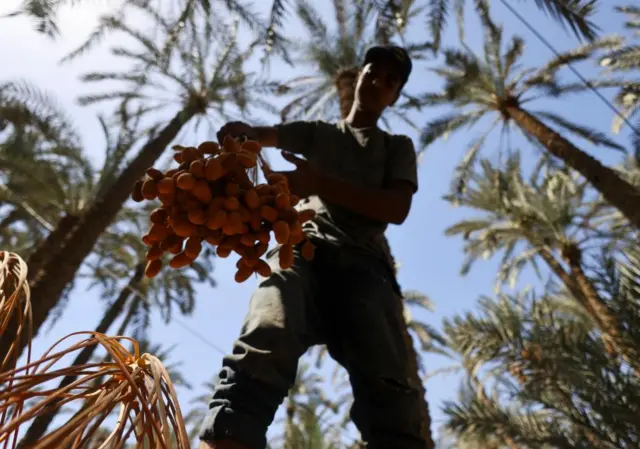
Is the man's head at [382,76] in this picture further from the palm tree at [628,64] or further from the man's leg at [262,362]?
the palm tree at [628,64]

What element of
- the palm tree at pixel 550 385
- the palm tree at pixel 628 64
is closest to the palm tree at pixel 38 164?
the palm tree at pixel 550 385

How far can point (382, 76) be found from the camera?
2297 millimetres

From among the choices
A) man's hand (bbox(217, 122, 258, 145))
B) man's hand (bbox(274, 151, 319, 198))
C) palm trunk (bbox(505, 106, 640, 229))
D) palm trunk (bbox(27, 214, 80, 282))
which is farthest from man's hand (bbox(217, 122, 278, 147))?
palm trunk (bbox(505, 106, 640, 229))

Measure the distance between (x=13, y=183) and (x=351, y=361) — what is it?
8605 mm

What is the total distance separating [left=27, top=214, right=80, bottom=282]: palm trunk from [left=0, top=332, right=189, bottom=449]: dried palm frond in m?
5.23

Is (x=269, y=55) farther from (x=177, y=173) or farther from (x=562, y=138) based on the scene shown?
(x=562, y=138)

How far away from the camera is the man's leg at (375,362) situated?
1556 millimetres

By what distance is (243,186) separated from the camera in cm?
125

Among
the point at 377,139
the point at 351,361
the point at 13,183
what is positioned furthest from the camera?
the point at 13,183

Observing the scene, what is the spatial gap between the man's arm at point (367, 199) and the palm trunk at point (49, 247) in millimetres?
4620

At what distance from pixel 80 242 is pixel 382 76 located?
14.2 feet

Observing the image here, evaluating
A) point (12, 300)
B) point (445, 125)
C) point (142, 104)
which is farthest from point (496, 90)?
point (12, 300)

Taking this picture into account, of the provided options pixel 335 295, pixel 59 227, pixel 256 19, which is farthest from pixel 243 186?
pixel 59 227

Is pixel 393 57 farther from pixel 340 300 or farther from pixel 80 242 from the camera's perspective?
pixel 80 242
